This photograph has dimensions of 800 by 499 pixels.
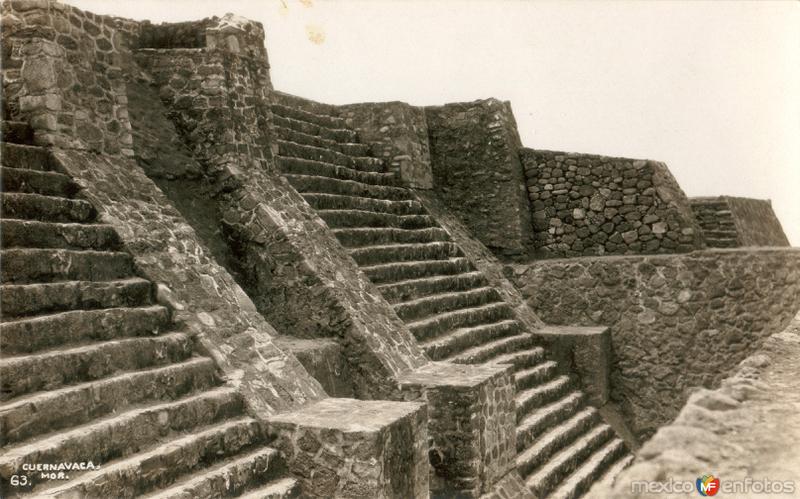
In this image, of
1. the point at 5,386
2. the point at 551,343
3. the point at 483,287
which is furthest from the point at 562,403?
the point at 5,386

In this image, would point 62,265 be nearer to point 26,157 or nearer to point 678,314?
point 26,157

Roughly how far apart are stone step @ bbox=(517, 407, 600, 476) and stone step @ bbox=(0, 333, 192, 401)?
339 cm

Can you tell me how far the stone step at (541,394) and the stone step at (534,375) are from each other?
56 millimetres

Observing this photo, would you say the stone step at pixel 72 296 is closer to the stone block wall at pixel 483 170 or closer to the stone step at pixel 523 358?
the stone step at pixel 523 358

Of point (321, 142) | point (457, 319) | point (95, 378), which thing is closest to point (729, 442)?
point (95, 378)

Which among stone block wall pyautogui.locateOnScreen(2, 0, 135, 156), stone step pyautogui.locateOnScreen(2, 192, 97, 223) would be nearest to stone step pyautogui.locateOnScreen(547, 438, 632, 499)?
stone step pyautogui.locateOnScreen(2, 192, 97, 223)

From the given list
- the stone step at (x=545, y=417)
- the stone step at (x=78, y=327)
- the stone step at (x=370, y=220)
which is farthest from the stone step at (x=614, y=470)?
the stone step at (x=78, y=327)

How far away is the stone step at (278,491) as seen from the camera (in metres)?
4.23

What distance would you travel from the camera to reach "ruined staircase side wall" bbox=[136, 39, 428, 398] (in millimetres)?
6387

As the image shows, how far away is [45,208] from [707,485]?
4.35 metres

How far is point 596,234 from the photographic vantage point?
10.3 metres

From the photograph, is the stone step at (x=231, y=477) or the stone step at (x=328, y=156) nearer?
the stone step at (x=231, y=477)

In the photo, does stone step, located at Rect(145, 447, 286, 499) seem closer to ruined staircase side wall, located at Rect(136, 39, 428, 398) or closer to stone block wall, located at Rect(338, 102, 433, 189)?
ruined staircase side wall, located at Rect(136, 39, 428, 398)

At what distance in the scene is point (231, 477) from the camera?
417 centimetres
